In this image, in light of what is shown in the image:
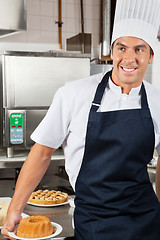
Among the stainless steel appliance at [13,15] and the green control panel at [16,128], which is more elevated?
the stainless steel appliance at [13,15]

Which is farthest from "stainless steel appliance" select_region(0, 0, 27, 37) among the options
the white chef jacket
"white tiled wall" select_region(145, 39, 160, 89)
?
the white chef jacket

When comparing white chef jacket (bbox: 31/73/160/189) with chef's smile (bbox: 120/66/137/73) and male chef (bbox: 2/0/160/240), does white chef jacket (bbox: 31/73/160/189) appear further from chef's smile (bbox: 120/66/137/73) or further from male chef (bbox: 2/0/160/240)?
chef's smile (bbox: 120/66/137/73)

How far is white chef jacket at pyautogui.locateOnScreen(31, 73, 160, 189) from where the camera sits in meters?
1.30

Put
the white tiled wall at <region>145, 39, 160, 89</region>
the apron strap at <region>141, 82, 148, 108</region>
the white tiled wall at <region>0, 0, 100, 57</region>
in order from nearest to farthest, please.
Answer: the apron strap at <region>141, 82, 148, 108</region>, the white tiled wall at <region>0, 0, 100, 57</region>, the white tiled wall at <region>145, 39, 160, 89</region>

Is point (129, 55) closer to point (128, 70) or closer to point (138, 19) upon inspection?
point (128, 70)

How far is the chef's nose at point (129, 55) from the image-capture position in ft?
4.15

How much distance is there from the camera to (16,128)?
2.74 m

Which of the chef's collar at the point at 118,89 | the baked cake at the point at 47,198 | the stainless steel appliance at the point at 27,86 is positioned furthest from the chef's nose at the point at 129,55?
the stainless steel appliance at the point at 27,86

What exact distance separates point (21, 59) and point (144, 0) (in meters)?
1.54

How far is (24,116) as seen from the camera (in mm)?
2754

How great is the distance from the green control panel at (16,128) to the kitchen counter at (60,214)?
1104mm

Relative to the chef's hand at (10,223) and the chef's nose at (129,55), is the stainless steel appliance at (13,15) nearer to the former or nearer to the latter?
the chef's nose at (129,55)

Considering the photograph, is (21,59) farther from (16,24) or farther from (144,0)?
(144,0)

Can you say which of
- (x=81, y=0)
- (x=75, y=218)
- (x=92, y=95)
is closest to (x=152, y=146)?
(x=92, y=95)
